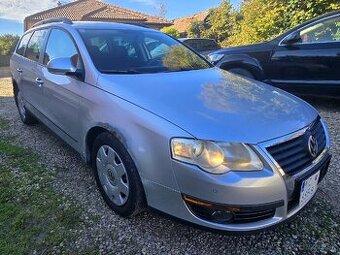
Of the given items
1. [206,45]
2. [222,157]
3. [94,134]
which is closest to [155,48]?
[94,134]

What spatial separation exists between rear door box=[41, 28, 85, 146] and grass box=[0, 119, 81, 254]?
0.54 meters

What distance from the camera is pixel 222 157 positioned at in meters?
2.02

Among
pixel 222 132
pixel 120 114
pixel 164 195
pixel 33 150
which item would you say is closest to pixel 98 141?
pixel 120 114

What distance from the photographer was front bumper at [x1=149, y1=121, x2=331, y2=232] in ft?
6.55

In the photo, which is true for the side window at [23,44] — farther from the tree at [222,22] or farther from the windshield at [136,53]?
the tree at [222,22]

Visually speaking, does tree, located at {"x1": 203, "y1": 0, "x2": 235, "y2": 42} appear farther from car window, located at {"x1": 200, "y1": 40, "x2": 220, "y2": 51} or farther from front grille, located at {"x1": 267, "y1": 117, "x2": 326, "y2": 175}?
front grille, located at {"x1": 267, "y1": 117, "x2": 326, "y2": 175}

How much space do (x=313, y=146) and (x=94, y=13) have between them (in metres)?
27.3

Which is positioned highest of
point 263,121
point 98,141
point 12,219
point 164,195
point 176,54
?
point 176,54

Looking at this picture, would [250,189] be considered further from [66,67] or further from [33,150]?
[33,150]

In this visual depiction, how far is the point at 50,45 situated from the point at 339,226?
135 inches

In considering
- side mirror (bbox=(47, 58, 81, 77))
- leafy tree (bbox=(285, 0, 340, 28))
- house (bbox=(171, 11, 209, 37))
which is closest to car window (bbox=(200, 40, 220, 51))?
leafy tree (bbox=(285, 0, 340, 28))

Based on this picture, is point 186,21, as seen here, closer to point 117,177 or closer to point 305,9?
point 305,9

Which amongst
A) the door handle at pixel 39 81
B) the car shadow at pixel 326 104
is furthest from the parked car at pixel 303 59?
the door handle at pixel 39 81

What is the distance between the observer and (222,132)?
208 cm
